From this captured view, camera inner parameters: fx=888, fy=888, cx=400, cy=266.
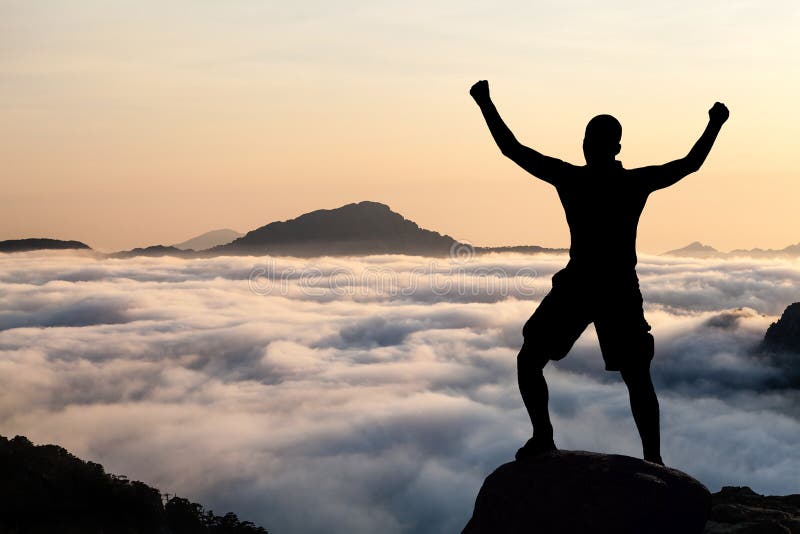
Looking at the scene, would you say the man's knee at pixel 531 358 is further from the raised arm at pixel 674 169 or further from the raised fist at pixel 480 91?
the raised fist at pixel 480 91

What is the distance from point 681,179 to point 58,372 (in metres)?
181

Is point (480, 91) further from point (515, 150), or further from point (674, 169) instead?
point (674, 169)

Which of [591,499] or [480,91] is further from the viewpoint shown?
[480,91]

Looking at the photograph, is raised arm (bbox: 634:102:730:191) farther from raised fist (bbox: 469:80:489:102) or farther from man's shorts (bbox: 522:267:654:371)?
raised fist (bbox: 469:80:489:102)

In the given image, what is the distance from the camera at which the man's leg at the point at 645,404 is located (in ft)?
28.6

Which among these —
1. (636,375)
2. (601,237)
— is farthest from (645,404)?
(601,237)

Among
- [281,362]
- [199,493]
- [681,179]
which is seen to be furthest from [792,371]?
[681,179]

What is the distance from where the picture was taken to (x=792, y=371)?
160 metres

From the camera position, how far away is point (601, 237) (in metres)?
8.55

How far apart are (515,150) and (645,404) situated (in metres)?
2.82

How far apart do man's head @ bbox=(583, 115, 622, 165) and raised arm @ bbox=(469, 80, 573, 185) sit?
0.26m

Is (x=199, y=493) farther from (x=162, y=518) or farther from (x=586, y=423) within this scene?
(x=162, y=518)

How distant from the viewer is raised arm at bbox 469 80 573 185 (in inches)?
333

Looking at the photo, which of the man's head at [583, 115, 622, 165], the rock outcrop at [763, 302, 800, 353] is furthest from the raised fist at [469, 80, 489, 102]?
the rock outcrop at [763, 302, 800, 353]
